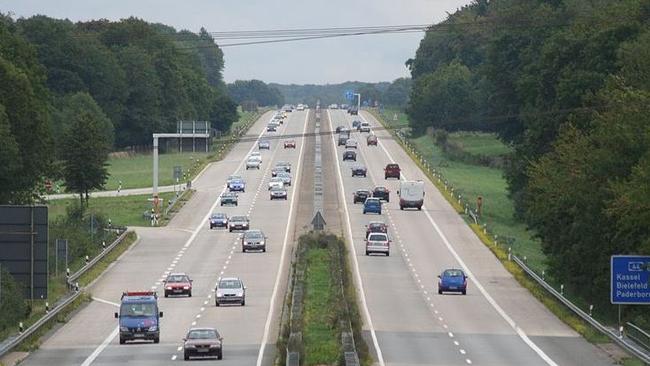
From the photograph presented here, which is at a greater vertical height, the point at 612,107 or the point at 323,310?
the point at 612,107

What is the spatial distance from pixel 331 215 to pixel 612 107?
42886 mm

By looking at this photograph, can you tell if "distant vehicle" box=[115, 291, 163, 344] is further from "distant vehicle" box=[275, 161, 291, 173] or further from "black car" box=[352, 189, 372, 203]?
"distant vehicle" box=[275, 161, 291, 173]

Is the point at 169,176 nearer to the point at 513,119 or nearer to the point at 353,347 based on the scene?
the point at 513,119

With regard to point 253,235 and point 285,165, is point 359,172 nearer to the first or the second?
point 285,165

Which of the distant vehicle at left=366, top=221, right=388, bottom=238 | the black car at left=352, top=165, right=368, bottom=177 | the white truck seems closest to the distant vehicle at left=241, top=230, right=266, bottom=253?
the distant vehicle at left=366, top=221, right=388, bottom=238

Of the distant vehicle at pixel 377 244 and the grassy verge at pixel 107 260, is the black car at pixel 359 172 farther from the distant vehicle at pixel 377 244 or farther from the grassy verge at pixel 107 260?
the distant vehicle at pixel 377 244

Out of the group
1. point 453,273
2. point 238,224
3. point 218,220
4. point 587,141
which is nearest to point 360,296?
point 453,273

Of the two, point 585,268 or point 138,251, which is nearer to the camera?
point 585,268

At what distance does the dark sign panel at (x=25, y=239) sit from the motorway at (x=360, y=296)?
287cm

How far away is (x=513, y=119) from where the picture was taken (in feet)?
450

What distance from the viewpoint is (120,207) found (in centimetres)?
12144

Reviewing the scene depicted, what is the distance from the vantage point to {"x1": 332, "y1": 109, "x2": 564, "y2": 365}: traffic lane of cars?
2263 inches

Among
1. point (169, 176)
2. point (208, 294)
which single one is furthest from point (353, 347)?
point (169, 176)

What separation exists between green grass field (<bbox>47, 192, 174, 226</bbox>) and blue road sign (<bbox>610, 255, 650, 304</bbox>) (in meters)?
64.3
